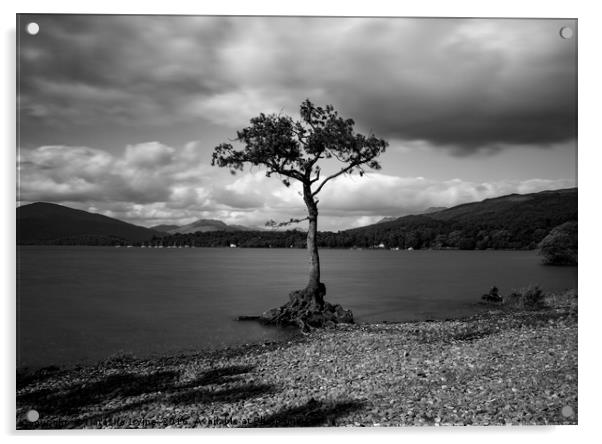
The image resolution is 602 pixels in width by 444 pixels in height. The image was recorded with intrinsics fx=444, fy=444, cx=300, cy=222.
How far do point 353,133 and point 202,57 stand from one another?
4.45 meters

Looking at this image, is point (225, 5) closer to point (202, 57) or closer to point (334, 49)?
point (202, 57)

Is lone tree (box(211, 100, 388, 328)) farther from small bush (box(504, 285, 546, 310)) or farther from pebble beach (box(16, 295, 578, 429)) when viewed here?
small bush (box(504, 285, 546, 310))

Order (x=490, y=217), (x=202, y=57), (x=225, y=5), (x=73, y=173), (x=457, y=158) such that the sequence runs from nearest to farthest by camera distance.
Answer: (x=225, y=5) → (x=202, y=57) → (x=73, y=173) → (x=457, y=158) → (x=490, y=217)

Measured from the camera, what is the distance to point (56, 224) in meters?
9.28

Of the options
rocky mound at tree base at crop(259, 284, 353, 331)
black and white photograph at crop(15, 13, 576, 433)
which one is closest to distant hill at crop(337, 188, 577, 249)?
black and white photograph at crop(15, 13, 576, 433)

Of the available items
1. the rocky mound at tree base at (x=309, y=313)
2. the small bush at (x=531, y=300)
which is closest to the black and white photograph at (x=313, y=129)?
the rocky mound at tree base at (x=309, y=313)

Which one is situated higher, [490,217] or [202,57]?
[202,57]

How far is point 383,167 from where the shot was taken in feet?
36.4

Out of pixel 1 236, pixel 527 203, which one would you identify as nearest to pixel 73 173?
pixel 1 236

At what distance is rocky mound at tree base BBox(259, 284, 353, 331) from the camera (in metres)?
14.2

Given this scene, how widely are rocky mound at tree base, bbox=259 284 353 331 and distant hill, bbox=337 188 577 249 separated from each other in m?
2.69

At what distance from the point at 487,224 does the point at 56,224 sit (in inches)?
609

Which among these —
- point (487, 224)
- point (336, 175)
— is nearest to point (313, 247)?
point (336, 175)

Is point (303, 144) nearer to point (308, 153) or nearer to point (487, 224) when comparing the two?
point (308, 153)
